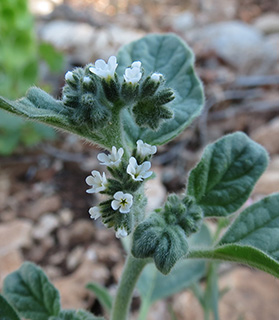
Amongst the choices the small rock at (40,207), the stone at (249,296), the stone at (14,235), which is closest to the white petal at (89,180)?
Answer: the stone at (249,296)

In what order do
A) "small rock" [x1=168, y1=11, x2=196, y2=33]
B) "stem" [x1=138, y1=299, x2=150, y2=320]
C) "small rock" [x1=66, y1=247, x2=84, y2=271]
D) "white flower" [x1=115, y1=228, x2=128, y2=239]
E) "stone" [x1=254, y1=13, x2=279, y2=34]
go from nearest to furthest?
"white flower" [x1=115, y1=228, x2=128, y2=239] → "stem" [x1=138, y1=299, x2=150, y2=320] → "small rock" [x1=66, y1=247, x2=84, y2=271] → "stone" [x1=254, y1=13, x2=279, y2=34] → "small rock" [x1=168, y1=11, x2=196, y2=33]

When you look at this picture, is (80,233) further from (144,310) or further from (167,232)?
(167,232)

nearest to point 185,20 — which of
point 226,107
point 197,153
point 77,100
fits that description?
point 226,107

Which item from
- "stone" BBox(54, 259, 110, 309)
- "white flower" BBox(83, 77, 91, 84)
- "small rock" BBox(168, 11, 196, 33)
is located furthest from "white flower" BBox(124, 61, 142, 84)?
"small rock" BBox(168, 11, 196, 33)

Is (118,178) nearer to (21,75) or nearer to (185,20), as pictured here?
(21,75)

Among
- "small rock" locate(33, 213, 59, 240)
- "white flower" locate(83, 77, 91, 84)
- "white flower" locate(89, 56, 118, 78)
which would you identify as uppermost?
"white flower" locate(89, 56, 118, 78)

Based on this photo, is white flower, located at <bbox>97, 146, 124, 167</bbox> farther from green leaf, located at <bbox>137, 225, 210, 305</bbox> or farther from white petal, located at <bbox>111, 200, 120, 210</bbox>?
green leaf, located at <bbox>137, 225, 210, 305</bbox>
